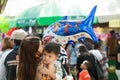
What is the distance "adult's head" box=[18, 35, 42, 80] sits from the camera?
4.70 meters

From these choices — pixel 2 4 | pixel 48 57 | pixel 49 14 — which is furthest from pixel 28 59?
Result: pixel 2 4

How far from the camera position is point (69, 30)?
35.1 feet

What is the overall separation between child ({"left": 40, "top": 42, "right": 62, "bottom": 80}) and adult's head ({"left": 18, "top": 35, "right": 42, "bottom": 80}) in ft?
0.38

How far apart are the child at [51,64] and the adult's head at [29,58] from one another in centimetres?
11

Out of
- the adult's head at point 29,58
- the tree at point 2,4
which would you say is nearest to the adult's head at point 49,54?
the adult's head at point 29,58

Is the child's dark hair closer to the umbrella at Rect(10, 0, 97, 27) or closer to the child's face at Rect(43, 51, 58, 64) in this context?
the child's face at Rect(43, 51, 58, 64)

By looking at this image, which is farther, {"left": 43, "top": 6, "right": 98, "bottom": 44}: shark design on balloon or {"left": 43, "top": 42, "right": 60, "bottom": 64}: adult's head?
{"left": 43, "top": 6, "right": 98, "bottom": 44}: shark design on balloon

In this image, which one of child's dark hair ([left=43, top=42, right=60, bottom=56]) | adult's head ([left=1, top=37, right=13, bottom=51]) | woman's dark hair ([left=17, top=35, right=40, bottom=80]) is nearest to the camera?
woman's dark hair ([left=17, top=35, right=40, bottom=80])

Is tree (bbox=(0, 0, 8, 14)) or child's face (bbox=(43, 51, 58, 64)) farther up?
tree (bbox=(0, 0, 8, 14))

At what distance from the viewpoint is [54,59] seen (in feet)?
16.2

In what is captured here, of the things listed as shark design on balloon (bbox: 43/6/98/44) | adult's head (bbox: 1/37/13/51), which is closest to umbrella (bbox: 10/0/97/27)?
shark design on balloon (bbox: 43/6/98/44)

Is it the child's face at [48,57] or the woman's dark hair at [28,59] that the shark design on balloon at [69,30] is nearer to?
the child's face at [48,57]

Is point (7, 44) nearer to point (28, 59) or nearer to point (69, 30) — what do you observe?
point (69, 30)

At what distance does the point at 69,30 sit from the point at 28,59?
6.02m
